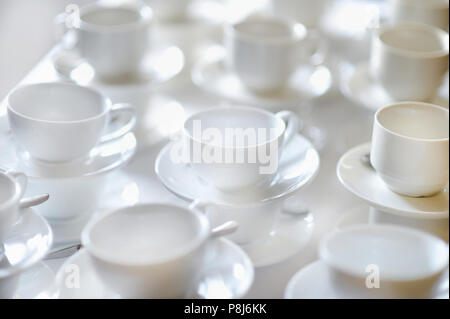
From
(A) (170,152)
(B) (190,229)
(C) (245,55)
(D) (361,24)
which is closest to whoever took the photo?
(B) (190,229)

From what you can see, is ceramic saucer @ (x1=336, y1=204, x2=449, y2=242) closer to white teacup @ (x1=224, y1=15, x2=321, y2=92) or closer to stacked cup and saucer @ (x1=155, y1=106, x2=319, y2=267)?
stacked cup and saucer @ (x1=155, y1=106, x2=319, y2=267)

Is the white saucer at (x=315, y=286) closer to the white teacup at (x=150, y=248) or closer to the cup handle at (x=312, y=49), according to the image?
the white teacup at (x=150, y=248)

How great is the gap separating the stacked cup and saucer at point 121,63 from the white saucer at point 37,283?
22 cm

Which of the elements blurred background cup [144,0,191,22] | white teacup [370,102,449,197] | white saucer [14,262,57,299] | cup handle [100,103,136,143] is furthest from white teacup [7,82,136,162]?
blurred background cup [144,0,191,22]

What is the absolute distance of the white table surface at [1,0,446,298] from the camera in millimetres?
438

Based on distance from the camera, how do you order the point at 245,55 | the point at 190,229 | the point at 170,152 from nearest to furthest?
the point at 190,229 → the point at 170,152 → the point at 245,55

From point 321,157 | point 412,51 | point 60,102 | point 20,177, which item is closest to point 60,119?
point 60,102

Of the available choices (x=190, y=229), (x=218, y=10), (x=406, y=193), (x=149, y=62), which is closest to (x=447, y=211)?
(x=406, y=193)

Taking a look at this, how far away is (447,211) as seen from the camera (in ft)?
1.48

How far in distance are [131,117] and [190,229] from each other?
222 millimetres

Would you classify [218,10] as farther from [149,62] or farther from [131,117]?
[131,117]

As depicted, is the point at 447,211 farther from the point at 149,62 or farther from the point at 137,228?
the point at 149,62

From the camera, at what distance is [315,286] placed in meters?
0.39

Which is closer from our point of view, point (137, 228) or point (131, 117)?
point (137, 228)
